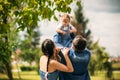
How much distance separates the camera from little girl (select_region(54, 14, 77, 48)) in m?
6.01

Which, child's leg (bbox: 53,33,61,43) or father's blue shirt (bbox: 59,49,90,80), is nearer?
father's blue shirt (bbox: 59,49,90,80)

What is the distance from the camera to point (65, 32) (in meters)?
6.11

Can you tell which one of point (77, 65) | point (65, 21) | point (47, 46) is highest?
point (65, 21)

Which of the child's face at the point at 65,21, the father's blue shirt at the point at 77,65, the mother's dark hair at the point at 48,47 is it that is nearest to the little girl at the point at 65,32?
the child's face at the point at 65,21

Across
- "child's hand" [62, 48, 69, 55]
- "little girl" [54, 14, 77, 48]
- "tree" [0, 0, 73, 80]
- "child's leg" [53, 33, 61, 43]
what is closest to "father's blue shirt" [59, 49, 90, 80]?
"child's hand" [62, 48, 69, 55]

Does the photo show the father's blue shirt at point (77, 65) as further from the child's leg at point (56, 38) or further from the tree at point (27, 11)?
the tree at point (27, 11)

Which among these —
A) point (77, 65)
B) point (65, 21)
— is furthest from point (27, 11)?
point (77, 65)

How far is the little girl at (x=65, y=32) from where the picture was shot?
6.01m

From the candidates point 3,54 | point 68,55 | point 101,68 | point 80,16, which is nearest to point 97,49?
point 101,68

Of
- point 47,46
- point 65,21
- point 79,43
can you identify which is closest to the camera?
point 47,46

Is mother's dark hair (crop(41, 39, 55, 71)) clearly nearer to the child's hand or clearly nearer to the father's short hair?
the child's hand

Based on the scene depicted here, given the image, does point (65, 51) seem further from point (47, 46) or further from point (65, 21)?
point (65, 21)

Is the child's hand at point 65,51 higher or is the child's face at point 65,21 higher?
the child's face at point 65,21

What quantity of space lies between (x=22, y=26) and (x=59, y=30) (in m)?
1.36
